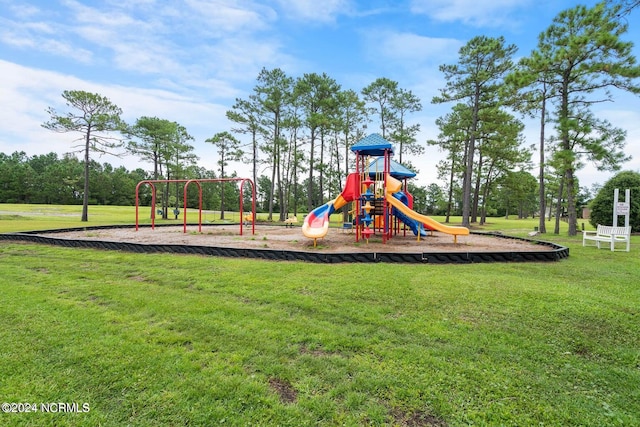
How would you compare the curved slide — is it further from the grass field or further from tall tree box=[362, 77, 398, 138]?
tall tree box=[362, 77, 398, 138]

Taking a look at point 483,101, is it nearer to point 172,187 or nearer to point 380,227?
point 380,227

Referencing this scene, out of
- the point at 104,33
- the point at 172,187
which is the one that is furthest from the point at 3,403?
the point at 172,187

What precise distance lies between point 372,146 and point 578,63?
9593 mm

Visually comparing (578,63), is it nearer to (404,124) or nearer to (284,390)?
(404,124)

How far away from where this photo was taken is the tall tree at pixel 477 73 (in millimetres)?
14961

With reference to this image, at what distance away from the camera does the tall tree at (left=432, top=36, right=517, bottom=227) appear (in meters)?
15.0

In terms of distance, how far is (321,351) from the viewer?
2.62m

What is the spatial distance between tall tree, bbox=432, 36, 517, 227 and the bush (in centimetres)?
587

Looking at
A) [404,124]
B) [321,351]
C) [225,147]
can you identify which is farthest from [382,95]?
[321,351]

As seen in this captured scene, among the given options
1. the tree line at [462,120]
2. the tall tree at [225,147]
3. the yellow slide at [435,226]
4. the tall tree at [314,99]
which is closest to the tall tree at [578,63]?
the tree line at [462,120]

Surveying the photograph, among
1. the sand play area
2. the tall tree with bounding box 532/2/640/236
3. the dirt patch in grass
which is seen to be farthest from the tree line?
the dirt patch in grass

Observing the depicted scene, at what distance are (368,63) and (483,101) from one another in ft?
22.2

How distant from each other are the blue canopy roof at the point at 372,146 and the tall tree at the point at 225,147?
14.5 m

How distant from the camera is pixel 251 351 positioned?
2.57 meters
